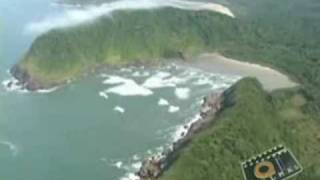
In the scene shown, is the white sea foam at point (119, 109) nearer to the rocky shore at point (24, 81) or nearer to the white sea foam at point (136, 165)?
the rocky shore at point (24, 81)

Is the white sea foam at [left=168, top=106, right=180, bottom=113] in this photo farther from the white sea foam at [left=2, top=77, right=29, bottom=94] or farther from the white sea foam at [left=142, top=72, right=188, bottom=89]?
the white sea foam at [left=2, top=77, right=29, bottom=94]

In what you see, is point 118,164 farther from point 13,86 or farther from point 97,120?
point 13,86

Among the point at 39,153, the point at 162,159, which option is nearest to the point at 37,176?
the point at 39,153

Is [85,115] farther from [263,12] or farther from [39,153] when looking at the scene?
[263,12]

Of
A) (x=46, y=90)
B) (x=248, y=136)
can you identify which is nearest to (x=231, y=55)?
(x=46, y=90)

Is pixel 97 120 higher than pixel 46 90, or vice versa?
pixel 97 120

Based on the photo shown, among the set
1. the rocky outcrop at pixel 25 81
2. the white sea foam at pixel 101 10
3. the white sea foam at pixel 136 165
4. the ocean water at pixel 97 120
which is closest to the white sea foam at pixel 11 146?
the ocean water at pixel 97 120
